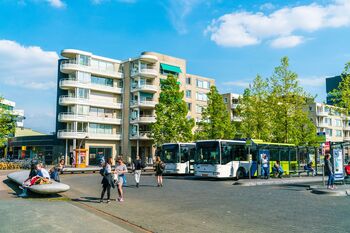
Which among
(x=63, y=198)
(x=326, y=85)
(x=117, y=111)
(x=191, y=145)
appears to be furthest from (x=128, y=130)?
(x=326, y=85)

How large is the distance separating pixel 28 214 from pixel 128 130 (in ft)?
162

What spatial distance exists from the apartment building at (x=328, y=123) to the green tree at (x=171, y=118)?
52.4 m

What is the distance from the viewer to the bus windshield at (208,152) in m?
24.0

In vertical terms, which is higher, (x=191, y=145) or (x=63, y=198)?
(x=191, y=145)

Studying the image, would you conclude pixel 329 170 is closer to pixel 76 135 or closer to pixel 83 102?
pixel 76 135

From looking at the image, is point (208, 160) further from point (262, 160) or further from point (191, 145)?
point (191, 145)

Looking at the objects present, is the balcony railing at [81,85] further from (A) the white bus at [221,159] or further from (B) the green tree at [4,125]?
(A) the white bus at [221,159]

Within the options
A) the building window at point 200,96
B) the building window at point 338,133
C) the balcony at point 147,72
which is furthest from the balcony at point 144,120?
the building window at point 338,133

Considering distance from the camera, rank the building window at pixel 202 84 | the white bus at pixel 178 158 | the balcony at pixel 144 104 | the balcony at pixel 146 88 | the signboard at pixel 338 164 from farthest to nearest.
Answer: the building window at pixel 202 84
the balcony at pixel 146 88
the balcony at pixel 144 104
the white bus at pixel 178 158
the signboard at pixel 338 164

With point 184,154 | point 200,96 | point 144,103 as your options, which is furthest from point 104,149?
point 184,154

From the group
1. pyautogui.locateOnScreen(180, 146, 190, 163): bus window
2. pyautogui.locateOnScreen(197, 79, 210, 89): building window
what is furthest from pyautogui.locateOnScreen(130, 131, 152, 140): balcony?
pyautogui.locateOnScreen(180, 146, 190, 163): bus window

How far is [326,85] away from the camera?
111 m

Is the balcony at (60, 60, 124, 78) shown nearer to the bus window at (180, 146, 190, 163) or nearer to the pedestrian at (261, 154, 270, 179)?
the bus window at (180, 146, 190, 163)

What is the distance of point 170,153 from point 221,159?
7.54 metres
